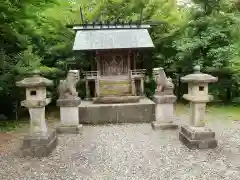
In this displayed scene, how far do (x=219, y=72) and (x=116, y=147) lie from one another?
817cm

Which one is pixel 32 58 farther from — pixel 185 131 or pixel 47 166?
pixel 185 131

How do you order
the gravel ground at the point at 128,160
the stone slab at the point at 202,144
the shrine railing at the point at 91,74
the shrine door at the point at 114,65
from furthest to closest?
the shrine door at the point at 114,65, the shrine railing at the point at 91,74, the stone slab at the point at 202,144, the gravel ground at the point at 128,160

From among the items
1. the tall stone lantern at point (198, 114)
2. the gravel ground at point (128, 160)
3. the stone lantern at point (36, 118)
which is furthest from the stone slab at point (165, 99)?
Result: the stone lantern at point (36, 118)

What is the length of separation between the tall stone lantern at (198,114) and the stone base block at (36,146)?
3.80 m

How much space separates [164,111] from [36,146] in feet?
15.3

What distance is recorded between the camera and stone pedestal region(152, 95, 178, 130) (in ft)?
32.8

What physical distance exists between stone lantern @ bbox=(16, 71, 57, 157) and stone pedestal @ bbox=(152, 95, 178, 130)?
3.97 m

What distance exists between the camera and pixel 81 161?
A: 7012 millimetres

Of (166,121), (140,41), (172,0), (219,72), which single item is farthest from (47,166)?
(172,0)

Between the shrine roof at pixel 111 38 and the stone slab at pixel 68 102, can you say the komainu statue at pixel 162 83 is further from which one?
the stone slab at pixel 68 102

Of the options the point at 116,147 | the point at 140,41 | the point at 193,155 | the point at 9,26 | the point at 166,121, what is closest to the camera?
the point at 193,155

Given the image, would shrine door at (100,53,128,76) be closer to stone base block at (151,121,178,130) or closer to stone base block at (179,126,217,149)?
stone base block at (151,121,178,130)

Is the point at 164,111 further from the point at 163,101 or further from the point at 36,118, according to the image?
the point at 36,118

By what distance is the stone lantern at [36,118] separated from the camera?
7.47 meters
